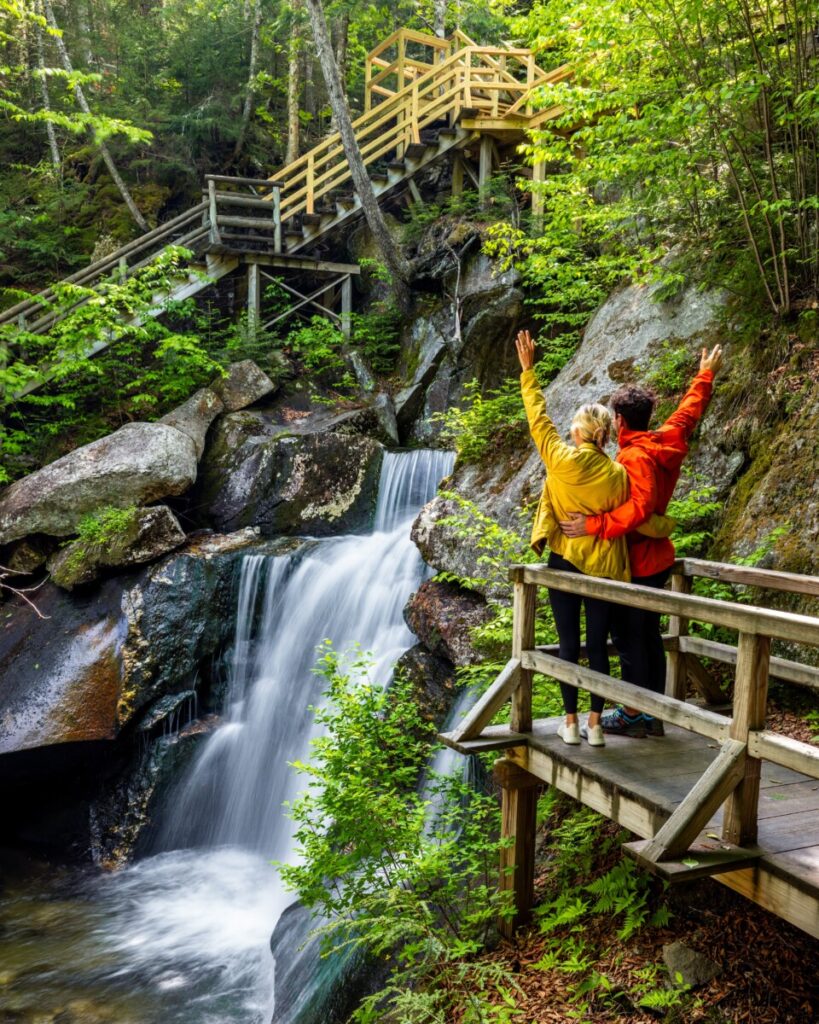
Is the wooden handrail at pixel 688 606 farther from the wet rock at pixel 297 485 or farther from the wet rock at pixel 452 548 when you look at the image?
the wet rock at pixel 297 485

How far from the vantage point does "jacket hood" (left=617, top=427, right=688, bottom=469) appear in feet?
13.0

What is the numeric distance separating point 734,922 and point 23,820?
30.0 feet

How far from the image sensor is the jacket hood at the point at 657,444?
13.0ft

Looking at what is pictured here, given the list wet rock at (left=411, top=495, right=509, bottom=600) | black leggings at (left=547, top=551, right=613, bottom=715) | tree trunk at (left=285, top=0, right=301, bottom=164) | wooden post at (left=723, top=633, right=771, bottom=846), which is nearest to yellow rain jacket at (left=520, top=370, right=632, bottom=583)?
black leggings at (left=547, top=551, right=613, bottom=715)

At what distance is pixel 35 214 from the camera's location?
56.7 ft

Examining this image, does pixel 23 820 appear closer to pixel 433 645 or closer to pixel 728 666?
pixel 433 645

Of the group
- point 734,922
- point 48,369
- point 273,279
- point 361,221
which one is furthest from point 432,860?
point 361,221

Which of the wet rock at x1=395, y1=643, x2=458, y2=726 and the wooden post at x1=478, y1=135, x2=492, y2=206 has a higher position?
the wooden post at x1=478, y1=135, x2=492, y2=206

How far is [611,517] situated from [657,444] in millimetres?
462

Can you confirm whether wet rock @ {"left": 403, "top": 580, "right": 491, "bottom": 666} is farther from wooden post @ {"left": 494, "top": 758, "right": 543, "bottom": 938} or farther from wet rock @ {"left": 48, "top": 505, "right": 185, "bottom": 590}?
wet rock @ {"left": 48, "top": 505, "right": 185, "bottom": 590}

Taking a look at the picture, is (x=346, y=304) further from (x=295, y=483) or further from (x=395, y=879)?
(x=395, y=879)

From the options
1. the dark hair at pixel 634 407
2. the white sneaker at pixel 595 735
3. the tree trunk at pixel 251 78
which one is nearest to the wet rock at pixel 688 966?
the white sneaker at pixel 595 735

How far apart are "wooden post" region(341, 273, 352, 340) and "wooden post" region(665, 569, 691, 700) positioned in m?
11.7

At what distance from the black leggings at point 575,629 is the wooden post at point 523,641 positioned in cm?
17
